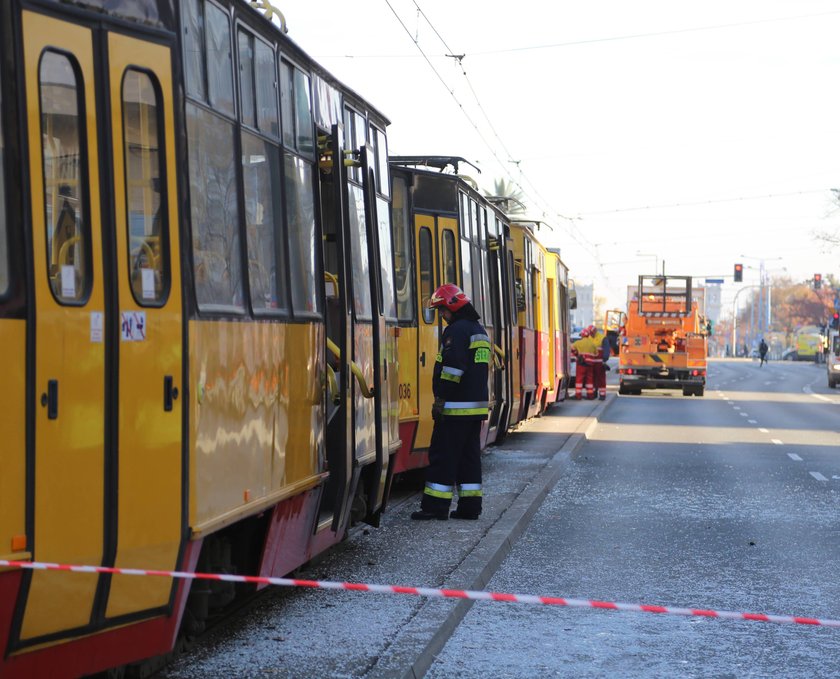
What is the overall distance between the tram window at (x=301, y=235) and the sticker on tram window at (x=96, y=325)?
247 centimetres

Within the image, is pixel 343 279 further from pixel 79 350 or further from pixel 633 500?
pixel 633 500

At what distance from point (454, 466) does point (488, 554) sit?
1780 millimetres

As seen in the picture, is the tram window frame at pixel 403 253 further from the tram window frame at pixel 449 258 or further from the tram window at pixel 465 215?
the tram window at pixel 465 215

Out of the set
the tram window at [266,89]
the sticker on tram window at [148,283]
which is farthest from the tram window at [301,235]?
the sticker on tram window at [148,283]

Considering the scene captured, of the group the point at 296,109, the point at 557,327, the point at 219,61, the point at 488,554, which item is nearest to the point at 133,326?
the point at 219,61

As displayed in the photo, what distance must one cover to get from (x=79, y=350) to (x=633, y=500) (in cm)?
1052

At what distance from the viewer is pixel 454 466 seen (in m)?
11.7

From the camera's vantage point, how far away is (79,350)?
16.5ft

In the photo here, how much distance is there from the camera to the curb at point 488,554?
23.4 ft

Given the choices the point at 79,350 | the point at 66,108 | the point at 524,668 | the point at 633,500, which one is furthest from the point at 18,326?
the point at 633,500

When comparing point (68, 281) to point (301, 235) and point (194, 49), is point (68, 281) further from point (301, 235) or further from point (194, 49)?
point (301, 235)

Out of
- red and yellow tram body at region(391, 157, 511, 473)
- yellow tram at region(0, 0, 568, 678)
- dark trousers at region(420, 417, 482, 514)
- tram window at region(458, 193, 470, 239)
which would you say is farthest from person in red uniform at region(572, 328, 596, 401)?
yellow tram at region(0, 0, 568, 678)

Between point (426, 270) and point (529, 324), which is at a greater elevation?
point (426, 270)

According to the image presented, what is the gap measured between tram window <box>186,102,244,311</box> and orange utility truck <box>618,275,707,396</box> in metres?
36.2
